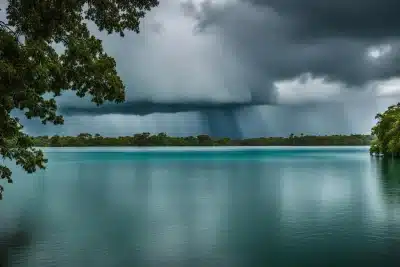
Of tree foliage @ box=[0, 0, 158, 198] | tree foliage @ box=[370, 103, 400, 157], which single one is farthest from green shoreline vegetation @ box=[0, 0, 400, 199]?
tree foliage @ box=[370, 103, 400, 157]

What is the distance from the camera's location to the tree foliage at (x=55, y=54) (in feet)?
45.9

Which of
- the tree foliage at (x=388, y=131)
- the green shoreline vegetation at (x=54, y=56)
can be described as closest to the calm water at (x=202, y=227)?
the green shoreline vegetation at (x=54, y=56)

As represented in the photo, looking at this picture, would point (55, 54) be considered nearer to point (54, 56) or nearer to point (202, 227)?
point (54, 56)

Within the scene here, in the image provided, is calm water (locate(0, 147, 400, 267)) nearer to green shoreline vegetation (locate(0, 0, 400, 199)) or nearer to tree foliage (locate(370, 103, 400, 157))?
green shoreline vegetation (locate(0, 0, 400, 199))

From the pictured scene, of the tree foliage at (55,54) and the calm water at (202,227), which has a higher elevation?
the tree foliage at (55,54)

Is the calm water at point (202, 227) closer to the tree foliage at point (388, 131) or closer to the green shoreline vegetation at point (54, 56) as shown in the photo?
the green shoreline vegetation at point (54, 56)

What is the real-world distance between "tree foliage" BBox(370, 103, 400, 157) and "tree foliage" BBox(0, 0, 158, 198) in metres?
92.3

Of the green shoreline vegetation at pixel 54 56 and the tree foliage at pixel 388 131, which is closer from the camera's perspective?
the green shoreline vegetation at pixel 54 56

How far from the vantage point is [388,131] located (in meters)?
104

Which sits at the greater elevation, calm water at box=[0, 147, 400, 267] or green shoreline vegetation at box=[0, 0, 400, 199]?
green shoreline vegetation at box=[0, 0, 400, 199]

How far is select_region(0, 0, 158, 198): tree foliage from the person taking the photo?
14.0 meters

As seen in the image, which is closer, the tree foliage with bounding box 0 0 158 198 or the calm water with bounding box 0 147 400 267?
the tree foliage with bounding box 0 0 158 198

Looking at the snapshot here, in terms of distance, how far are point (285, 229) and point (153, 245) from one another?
8037 mm

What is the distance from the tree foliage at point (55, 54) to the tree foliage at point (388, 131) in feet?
303
